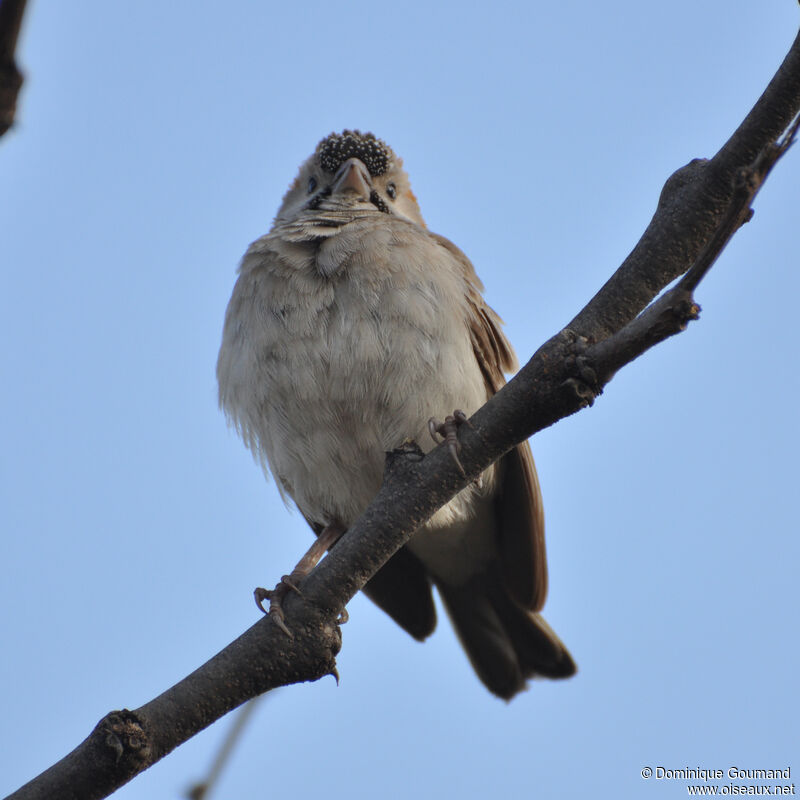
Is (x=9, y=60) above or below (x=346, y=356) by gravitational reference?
below

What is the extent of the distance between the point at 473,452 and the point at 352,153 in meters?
3.99

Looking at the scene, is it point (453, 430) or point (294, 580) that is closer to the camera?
point (453, 430)

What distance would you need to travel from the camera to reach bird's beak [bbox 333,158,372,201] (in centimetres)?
661

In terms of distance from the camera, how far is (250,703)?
336 cm

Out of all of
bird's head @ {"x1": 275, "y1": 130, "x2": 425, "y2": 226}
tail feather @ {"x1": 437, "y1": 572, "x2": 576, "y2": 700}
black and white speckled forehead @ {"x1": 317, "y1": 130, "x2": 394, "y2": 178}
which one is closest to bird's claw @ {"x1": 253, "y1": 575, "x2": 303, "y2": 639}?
tail feather @ {"x1": 437, "y1": 572, "x2": 576, "y2": 700}

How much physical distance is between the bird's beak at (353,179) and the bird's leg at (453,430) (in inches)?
105

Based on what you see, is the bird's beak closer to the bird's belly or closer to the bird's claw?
the bird's belly

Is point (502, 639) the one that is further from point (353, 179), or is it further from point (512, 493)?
point (353, 179)

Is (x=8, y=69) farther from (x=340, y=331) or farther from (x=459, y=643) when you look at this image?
(x=459, y=643)

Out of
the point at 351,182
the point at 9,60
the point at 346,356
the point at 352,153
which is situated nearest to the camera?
the point at 9,60

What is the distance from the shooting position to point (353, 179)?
6629 millimetres

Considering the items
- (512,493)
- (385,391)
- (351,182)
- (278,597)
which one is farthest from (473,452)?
(351,182)

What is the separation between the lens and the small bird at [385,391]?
5.18m

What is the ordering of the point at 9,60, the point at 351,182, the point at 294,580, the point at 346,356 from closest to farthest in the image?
the point at 9,60 → the point at 294,580 → the point at 346,356 → the point at 351,182
